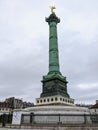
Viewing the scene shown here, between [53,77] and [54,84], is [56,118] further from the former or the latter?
[53,77]

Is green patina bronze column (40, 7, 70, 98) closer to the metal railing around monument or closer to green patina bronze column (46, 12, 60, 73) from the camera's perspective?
green patina bronze column (46, 12, 60, 73)

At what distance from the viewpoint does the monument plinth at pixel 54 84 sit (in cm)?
4841

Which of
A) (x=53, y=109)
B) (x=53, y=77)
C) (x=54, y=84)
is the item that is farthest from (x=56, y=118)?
(x=53, y=77)

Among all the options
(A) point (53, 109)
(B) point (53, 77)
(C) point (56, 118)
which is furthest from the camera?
(B) point (53, 77)

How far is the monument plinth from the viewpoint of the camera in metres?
48.4

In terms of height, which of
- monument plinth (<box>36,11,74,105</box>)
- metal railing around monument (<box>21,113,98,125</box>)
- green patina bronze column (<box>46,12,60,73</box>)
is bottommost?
metal railing around monument (<box>21,113,98,125</box>)

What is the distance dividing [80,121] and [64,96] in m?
25.2

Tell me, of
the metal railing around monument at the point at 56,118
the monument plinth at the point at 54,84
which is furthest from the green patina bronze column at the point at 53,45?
the metal railing around monument at the point at 56,118

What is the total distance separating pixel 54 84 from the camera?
164 feet

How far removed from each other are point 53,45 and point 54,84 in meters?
10.0

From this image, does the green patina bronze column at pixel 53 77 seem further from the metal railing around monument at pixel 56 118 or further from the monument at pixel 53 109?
the metal railing around monument at pixel 56 118

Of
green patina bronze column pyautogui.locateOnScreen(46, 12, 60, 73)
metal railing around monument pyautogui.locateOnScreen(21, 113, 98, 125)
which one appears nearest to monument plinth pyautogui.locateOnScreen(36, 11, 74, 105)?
green patina bronze column pyautogui.locateOnScreen(46, 12, 60, 73)

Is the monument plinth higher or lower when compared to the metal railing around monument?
higher

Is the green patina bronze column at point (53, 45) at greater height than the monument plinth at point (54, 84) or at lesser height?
greater
